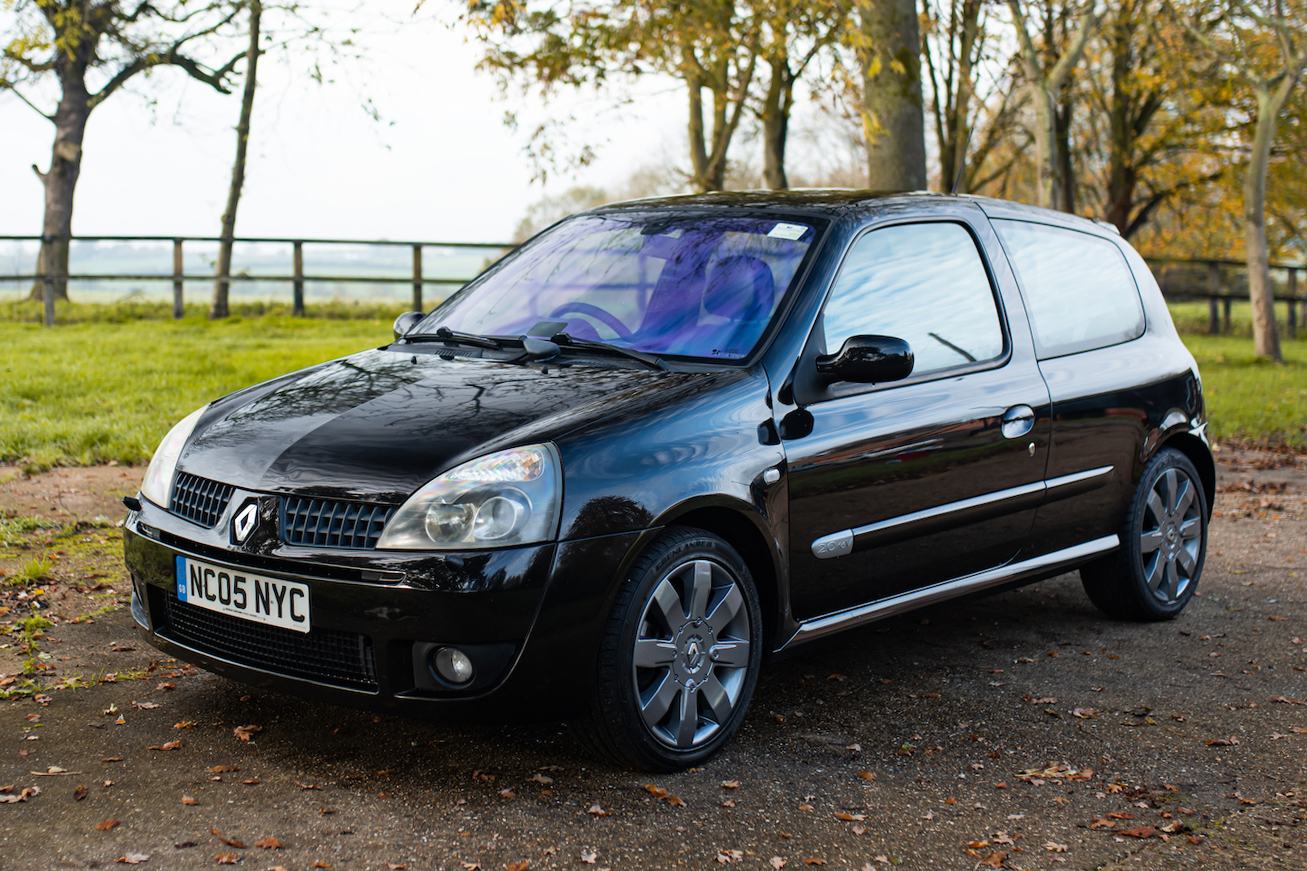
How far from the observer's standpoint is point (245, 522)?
3.23 metres

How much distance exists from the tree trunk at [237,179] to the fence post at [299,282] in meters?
0.96

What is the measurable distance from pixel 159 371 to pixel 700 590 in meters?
9.29

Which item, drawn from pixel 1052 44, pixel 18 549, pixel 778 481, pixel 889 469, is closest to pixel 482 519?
pixel 778 481

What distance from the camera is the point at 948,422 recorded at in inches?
160

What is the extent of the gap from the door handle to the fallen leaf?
8.52 ft

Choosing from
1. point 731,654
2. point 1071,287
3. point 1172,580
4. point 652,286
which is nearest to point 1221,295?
point 1172,580

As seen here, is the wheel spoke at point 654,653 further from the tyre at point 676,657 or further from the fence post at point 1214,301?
the fence post at point 1214,301

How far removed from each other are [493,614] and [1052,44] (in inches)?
858

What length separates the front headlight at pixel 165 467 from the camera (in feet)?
11.7

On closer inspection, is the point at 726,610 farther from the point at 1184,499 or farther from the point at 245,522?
the point at 1184,499

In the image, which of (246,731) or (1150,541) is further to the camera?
(1150,541)

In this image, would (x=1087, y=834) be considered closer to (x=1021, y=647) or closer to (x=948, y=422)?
(x=948, y=422)

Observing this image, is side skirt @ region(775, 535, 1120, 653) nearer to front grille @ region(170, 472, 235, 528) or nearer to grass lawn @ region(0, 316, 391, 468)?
front grille @ region(170, 472, 235, 528)

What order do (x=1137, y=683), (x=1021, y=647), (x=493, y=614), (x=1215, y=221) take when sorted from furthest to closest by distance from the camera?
(x=1215, y=221) < (x=1021, y=647) < (x=1137, y=683) < (x=493, y=614)
